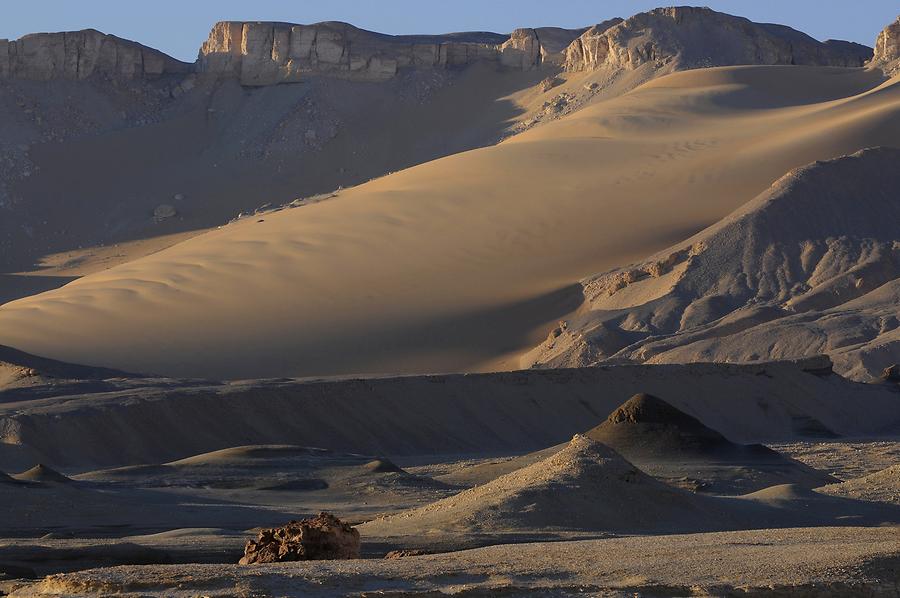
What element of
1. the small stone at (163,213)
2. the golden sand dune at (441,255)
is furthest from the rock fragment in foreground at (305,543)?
the small stone at (163,213)

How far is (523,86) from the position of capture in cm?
9481

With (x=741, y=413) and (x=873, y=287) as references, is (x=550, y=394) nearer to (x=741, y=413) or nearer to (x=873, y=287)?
(x=741, y=413)

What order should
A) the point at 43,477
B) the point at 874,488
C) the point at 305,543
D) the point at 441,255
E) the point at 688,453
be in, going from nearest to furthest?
the point at 305,543, the point at 874,488, the point at 43,477, the point at 688,453, the point at 441,255

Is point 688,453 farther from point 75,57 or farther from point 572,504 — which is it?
point 75,57

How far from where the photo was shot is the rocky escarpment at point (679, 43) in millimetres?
92125

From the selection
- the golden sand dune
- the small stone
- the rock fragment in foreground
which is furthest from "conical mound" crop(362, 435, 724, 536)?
the small stone

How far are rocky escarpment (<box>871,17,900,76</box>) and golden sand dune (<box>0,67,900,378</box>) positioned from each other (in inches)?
502

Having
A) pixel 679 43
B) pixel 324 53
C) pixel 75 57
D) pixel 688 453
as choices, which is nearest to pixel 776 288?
pixel 688 453

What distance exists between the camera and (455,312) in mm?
51188

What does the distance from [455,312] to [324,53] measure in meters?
46.3

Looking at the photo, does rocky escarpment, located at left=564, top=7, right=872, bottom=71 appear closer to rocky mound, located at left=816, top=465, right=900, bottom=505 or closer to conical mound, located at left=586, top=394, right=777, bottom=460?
conical mound, located at left=586, top=394, right=777, bottom=460

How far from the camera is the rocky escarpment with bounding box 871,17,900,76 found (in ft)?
284

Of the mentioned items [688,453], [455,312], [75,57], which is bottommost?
[455,312]

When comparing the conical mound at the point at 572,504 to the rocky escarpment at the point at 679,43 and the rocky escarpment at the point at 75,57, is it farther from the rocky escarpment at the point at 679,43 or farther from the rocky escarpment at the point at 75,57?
the rocky escarpment at the point at 75,57
